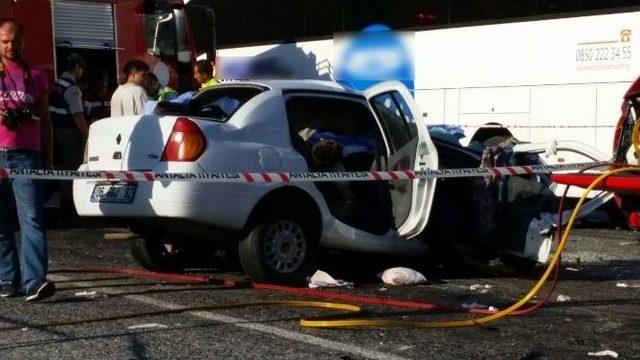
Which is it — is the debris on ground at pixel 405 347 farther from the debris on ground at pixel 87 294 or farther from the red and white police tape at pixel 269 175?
the debris on ground at pixel 87 294

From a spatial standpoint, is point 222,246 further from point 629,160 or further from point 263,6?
point 263,6

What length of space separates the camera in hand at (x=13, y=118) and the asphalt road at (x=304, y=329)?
3.96 feet

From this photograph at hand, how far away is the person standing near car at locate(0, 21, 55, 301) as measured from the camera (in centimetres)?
723

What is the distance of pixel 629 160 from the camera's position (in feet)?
26.8

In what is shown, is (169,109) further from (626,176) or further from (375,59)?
(375,59)

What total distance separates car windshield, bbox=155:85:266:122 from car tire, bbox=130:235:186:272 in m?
1.09

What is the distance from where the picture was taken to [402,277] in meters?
8.34

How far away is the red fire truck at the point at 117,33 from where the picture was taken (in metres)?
13.3

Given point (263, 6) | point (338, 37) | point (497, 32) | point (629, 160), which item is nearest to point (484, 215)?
point (629, 160)

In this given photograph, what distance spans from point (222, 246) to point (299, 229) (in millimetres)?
689

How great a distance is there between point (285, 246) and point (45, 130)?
77.9 inches

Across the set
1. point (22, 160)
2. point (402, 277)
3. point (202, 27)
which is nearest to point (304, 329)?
point (402, 277)

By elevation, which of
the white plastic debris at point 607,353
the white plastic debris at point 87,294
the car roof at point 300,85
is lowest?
the white plastic debris at point 87,294

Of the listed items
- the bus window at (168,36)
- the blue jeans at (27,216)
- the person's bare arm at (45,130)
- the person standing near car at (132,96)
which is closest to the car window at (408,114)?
the person's bare arm at (45,130)
